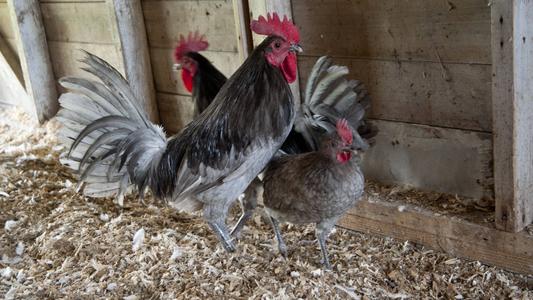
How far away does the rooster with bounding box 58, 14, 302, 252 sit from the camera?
2910 millimetres

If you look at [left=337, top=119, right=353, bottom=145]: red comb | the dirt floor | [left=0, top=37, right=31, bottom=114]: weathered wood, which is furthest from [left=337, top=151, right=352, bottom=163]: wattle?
[left=0, top=37, right=31, bottom=114]: weathered wood

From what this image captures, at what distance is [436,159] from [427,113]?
0.91 feet

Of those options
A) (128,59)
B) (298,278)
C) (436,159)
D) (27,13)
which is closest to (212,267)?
(298,278)

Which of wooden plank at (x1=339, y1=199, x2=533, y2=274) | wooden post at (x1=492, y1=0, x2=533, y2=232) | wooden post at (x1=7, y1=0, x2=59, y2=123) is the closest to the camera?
wooden post at (x1=492, y1=0, x2=533, y2=232)

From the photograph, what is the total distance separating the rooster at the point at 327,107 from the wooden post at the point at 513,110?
756 millimetres

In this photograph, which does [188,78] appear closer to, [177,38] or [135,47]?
[177,38]

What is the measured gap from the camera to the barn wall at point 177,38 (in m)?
4.21

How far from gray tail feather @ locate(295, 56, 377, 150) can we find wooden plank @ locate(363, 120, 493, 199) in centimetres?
25

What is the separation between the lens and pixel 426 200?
10.9ft

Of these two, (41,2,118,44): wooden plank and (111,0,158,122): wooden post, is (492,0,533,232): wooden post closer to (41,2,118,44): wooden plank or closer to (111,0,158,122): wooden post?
(111,0,158,122): wooden post

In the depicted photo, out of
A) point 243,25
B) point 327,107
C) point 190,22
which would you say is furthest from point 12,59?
point 327,107

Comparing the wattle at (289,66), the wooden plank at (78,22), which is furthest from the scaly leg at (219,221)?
the wooden plank at (78,22)

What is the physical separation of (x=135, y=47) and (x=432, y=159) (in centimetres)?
261

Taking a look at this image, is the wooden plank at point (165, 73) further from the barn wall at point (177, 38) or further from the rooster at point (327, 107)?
the rooster at point (327, 107)
